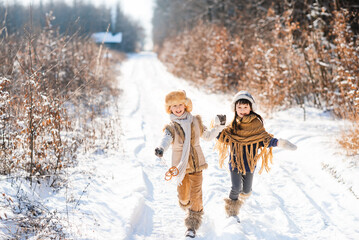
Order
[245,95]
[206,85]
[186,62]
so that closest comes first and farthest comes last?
[245,95] → [206,85] → [186,62]

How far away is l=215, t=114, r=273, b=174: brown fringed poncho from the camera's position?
3.09m

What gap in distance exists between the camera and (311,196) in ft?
12.5

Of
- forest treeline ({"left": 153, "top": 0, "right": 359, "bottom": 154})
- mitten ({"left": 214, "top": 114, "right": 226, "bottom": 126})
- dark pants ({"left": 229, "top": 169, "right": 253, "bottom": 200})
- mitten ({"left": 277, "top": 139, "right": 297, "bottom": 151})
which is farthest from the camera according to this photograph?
forest treeline ({"left": 153, "top": 0, "right": 359, "bottom": 154})

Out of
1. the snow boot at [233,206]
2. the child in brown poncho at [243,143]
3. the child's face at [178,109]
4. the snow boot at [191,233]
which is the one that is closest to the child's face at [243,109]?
the child in brown poncho at [243,143]

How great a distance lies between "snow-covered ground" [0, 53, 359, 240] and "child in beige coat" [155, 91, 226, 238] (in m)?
0.29

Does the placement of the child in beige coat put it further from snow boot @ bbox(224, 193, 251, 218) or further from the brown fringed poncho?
snow boot @ bbox(224, 193, 251, 218)

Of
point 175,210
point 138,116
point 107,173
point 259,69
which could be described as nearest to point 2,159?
point 107,173

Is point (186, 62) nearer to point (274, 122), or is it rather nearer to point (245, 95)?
point (274, 122)

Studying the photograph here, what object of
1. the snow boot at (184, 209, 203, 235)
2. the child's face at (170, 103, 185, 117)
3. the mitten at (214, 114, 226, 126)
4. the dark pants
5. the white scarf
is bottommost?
the snow boot at (184, 209, 203, 235)

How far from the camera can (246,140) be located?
10.3ft

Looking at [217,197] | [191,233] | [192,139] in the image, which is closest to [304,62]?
[217,197]

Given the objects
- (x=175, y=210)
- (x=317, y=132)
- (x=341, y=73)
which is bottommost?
(x=175, y=210)

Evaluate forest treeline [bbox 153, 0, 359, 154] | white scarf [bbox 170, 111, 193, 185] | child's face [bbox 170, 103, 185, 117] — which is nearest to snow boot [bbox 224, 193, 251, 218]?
white scarf [bbox 170, 111, 193, 185]

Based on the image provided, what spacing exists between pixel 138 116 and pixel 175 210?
570 cm
